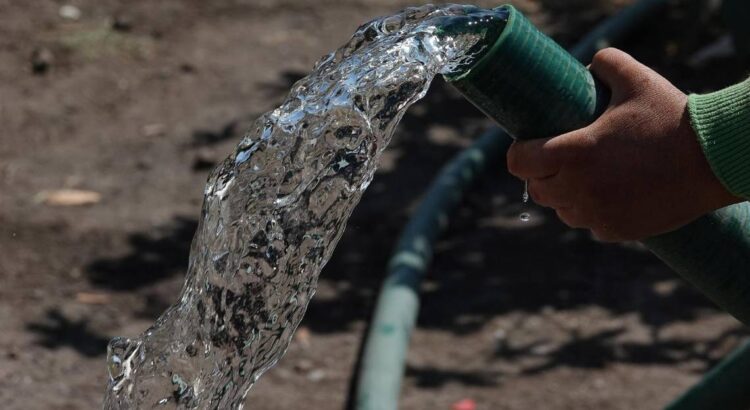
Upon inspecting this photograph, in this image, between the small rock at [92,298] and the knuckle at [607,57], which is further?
the small rock at [92,298]

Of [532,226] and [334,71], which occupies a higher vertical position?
[334,71]

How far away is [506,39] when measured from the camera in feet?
5.03

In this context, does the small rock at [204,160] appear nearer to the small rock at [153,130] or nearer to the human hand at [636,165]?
the small rock at [153,130]

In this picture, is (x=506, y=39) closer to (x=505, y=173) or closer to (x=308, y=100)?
(x=308, y=100)

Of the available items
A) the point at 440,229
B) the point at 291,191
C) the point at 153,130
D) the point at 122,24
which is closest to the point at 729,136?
the point at 291,191

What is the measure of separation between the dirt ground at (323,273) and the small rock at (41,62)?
0.01 metres

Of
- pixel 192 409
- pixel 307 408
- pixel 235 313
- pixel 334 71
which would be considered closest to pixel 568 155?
pixel 334 71

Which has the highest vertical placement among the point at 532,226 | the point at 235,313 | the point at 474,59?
the point at 474,59

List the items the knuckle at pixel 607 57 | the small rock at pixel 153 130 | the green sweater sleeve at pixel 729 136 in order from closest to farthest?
1. the green sweater sleeve at pixel 729 136
2. the knuckle at pixel 607 57
3. the small rock at pixel 153 130

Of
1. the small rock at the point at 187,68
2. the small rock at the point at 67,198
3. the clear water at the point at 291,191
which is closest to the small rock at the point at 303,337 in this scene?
the small rock at the point at 67,198

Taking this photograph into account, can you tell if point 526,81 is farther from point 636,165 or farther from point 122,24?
point 122,24

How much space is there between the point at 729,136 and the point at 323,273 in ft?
9.17

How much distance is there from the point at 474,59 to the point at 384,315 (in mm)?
2056

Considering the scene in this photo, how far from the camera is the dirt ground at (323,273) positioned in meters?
3.60
